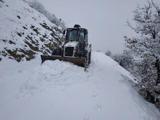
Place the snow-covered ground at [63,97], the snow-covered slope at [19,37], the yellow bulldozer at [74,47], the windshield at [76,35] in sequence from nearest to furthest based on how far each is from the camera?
the snow-covered ground at [63,97] < the yellow bulldozer at [74,47] < the windshield at [76,35] < the snow-covered slope at [19,37]

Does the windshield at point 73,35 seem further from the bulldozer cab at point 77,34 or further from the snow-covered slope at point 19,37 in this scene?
the snow-covered slope at point 19,37

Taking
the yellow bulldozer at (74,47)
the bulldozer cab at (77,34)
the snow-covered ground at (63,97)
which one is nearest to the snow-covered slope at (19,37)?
the yellow bulldozer at (74,47)

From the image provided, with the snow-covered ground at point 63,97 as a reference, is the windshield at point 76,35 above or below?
above

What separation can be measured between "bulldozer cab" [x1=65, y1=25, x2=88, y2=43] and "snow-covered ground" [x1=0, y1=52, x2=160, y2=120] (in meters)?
4.15

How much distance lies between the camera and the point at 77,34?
14.4 m

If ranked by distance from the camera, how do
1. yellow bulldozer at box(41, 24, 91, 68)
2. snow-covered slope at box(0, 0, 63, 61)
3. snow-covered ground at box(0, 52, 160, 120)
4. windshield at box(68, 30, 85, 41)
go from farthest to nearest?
snow-covered slope at box(0, 0, 63, 61) < windshield at box(68, 30, 85, 41) < yellow bulldozer at box(41, 24, 91, 68) < snow-covered ground at box(0, 52, 160, 120)

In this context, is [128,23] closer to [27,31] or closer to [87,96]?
[87,96]

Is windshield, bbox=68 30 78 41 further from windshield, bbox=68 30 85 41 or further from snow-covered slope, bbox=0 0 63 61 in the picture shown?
snow-covered slope, bbox=0 0 63 61

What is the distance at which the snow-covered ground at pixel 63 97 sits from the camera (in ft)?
21.4

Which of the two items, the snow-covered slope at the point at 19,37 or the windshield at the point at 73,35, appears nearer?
the windshield at the point at 73,35

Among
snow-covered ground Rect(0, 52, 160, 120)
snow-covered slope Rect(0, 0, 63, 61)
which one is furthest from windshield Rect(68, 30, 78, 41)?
snow-covered slope Rect(0, 0, 63, 61)

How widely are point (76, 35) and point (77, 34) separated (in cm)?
12

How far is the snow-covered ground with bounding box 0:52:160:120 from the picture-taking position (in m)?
6.51

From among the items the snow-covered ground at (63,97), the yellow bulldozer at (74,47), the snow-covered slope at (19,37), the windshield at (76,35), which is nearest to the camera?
the snow-covered ground at (63,97)
